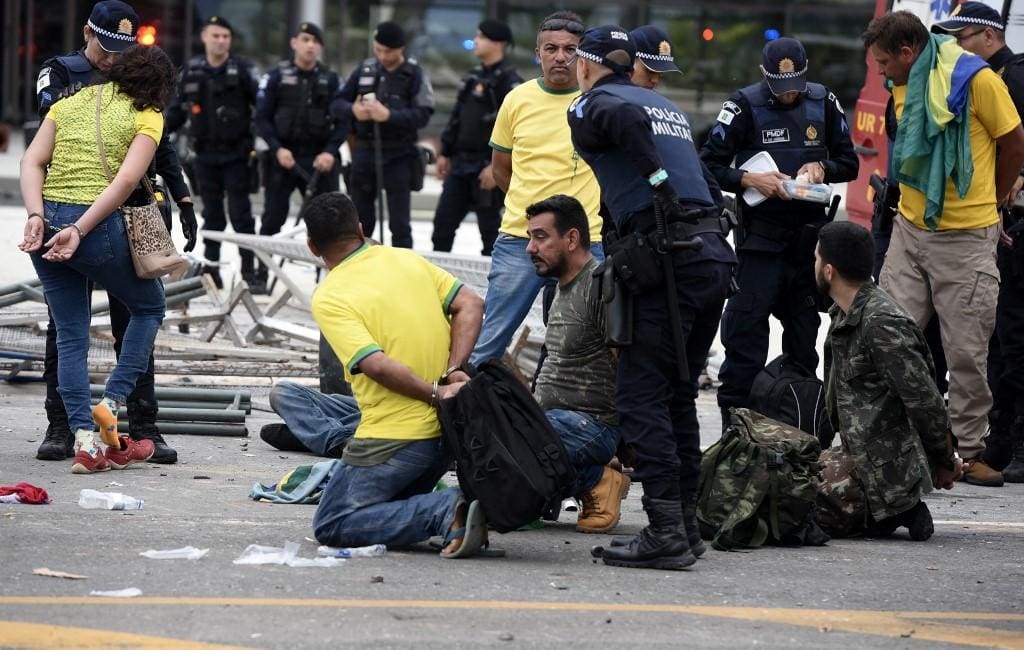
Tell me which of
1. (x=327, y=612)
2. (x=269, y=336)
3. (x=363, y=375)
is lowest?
(x=269, y=336)

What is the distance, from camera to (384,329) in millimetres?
5406

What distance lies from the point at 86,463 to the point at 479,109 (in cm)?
609

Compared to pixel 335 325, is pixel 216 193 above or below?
below

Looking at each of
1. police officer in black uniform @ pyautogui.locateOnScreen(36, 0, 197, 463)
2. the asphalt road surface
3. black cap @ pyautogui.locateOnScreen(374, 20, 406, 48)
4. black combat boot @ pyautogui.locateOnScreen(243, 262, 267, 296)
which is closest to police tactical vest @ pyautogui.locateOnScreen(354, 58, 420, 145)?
black cap @ pyautogui.locateOnScreen(374, 20, 406, 48)

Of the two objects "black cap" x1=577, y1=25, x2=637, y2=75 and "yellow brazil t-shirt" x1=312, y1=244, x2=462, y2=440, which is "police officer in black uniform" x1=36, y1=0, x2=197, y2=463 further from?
"black cap" x1=577, y1=25, x2=637, y2=75

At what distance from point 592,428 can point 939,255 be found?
2158mm

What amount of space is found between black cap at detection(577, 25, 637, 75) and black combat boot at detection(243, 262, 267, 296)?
7.47 metres

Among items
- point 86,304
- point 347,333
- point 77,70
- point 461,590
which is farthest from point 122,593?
point 77,70

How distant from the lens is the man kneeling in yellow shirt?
537 centimetres

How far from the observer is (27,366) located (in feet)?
29.1

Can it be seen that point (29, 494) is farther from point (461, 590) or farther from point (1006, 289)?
point (1006, 289)

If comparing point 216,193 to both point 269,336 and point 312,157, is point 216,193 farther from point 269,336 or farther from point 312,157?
point 269,336

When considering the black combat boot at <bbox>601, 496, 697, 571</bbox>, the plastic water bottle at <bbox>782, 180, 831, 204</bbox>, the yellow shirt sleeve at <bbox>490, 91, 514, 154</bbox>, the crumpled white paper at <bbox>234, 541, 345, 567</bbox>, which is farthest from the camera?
the yellow shirt sleeve at <bbox>490, 91, 514, 154</bbox>

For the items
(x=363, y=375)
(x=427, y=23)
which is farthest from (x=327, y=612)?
(x=427, y=23)
